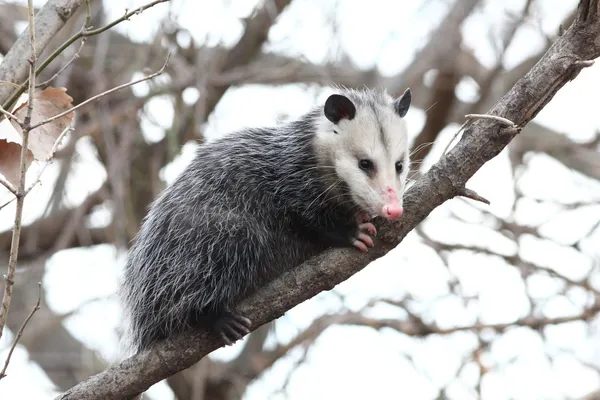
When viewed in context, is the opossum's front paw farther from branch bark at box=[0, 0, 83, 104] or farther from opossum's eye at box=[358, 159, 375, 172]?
branch bark at box=[0, 0, 83, 104]

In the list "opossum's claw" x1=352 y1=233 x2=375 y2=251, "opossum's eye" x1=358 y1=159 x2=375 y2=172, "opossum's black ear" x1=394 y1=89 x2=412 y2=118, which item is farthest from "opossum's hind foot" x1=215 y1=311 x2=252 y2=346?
"opossum's black ear" x1=394 y1=89 x2=412 y2=118

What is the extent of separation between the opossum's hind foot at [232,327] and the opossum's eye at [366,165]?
643mm

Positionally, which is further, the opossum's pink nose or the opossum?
the opossum

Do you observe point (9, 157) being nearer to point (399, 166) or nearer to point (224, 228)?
point (224, 228)

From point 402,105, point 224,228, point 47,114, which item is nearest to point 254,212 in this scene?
point 224,228

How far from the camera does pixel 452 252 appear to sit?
15.5 feet

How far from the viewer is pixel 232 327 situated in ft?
7.43

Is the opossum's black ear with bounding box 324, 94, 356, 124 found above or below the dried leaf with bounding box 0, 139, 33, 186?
above

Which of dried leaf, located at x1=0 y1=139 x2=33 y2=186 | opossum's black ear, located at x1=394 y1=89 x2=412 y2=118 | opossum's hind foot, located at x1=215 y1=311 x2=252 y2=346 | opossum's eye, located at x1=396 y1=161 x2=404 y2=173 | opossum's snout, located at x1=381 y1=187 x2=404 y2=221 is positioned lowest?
opossum's hind foot, located at x1=215 y1=311 x2=252 y2=346

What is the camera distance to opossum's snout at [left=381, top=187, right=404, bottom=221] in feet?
7.14

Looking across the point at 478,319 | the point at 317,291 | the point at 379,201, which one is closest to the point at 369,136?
the point at 379,201

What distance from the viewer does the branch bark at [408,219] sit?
2029 mm

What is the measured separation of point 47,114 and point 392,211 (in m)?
0.94

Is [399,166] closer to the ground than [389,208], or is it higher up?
higher up
